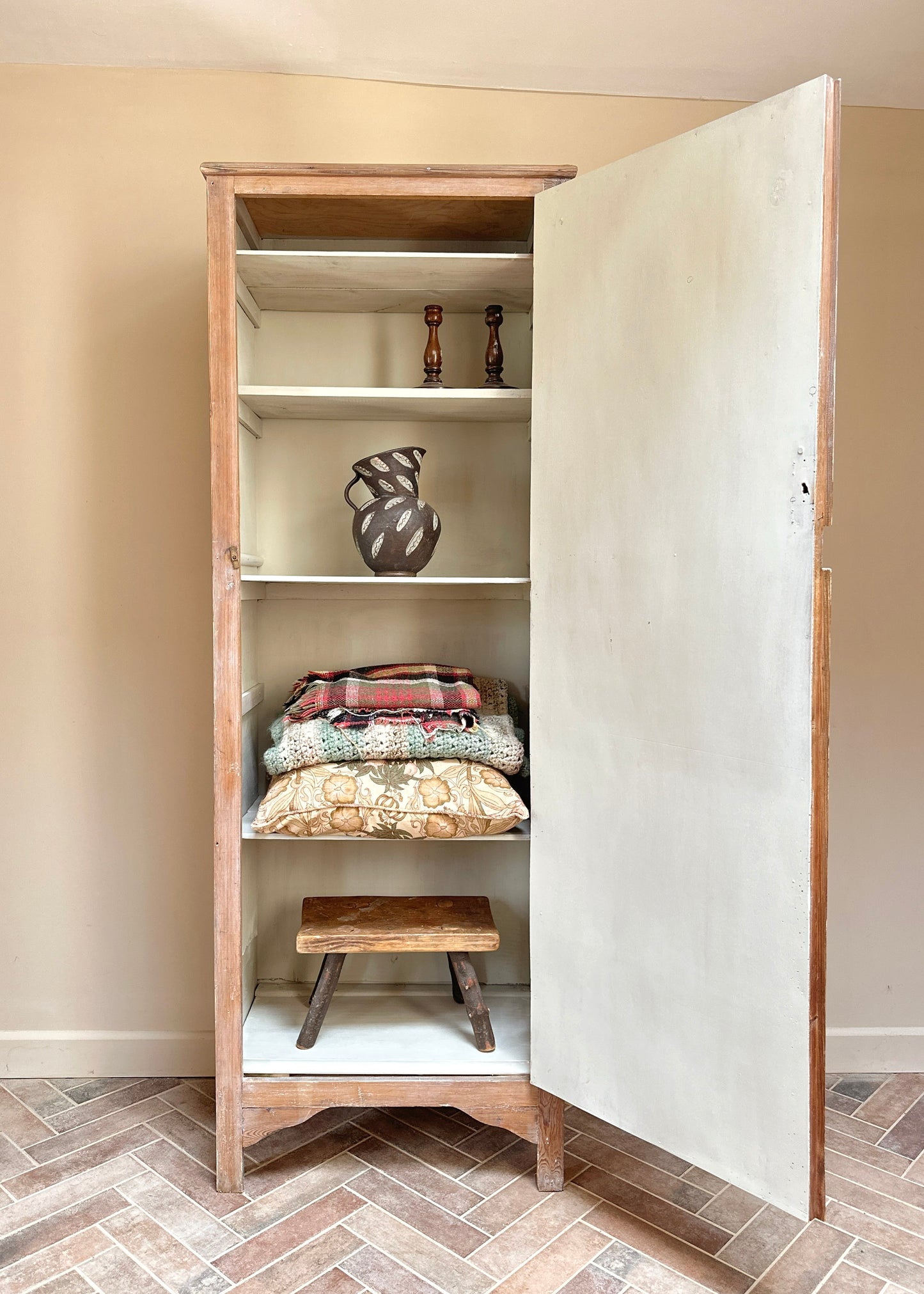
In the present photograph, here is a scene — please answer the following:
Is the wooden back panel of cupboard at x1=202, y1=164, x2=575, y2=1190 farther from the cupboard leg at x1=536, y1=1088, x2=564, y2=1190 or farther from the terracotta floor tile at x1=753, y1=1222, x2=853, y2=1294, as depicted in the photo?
the terracotta floor tile at x1=753, y1=1222, x2=853, y2=1294

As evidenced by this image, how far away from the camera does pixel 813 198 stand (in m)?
1.50

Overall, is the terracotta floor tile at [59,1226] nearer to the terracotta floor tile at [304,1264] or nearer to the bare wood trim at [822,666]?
the terracotta floor tile at [304,1264]

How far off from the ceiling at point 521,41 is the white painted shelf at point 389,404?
86 cm

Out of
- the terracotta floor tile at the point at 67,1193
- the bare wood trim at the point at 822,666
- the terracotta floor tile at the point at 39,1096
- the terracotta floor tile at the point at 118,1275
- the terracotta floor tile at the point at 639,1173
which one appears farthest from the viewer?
the terracotta floor tile at the point at 39,1096

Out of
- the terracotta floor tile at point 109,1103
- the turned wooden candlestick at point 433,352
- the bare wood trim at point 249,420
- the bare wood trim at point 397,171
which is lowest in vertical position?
the terracotta floor tile at point 109,1103

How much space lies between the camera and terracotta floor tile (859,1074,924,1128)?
239cm

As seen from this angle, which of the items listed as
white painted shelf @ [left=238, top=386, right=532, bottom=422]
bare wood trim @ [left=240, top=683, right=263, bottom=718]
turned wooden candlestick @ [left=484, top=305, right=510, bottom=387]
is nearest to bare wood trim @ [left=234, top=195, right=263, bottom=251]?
white painted shelf @ [left=238, top=386, right=532, bottom=422]

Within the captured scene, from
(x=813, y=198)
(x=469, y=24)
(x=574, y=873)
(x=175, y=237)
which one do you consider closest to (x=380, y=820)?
(x=574, y=873)

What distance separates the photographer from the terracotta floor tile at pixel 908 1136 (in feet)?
7.37

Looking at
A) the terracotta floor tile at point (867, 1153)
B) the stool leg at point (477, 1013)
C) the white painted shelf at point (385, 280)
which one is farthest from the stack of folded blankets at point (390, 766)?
the terracotta floor tile at point (867, 1153)

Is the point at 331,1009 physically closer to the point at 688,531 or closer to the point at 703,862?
the point at 703,862

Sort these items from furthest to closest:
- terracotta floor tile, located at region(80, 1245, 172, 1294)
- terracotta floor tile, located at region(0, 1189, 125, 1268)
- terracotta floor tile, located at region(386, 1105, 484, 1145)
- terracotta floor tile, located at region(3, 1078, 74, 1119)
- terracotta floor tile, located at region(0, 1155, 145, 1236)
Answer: terracotta floor tile, located at region(3, 1078, 74, 1119) → terracotta floor tile, located at region(386, 1105, 484, 1145) → terracotta floor tile, located at region(0, 1155, 145, 1236) → terracotta floor tile, located at region(0, 1189, 125, 1268) → terracotta floor tile, located at region(80, 1245, 172, 1294)

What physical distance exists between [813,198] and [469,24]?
1.17m

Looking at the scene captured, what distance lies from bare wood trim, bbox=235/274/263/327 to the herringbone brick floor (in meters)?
1.99
